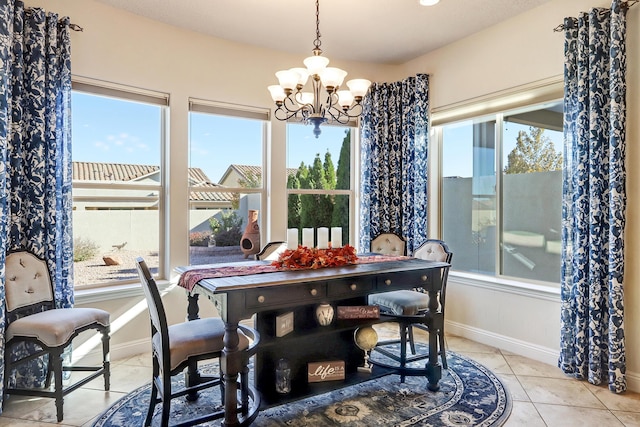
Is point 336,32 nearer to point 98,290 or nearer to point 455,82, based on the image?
point 455,82

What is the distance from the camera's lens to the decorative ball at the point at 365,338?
272 cm

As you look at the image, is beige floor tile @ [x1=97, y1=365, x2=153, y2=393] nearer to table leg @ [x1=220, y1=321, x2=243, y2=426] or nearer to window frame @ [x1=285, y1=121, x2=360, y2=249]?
table leg @ [x1=220, y1=321, x2=243, y2=426]

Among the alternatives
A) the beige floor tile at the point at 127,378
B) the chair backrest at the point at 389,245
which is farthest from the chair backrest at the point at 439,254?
the beige floor tile at the point at 127,378

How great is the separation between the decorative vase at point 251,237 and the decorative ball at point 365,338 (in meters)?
1.82

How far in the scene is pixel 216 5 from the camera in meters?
3.29

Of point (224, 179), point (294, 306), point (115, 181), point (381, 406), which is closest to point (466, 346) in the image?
point (381, 406)

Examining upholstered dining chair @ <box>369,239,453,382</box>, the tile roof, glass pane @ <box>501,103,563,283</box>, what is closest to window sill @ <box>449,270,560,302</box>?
glass pane @ <box>501,103,563,283</box>

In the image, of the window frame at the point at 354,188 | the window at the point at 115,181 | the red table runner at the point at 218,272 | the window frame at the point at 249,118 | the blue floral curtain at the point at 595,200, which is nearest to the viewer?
the red table runner at the point at 218,272

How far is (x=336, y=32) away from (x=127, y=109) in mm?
2067

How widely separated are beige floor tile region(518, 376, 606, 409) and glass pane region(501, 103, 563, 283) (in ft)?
2.99

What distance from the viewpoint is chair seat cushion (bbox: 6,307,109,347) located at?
2.46m

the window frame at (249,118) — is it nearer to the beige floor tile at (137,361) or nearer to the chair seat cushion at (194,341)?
the beige floor tile at (137,361)

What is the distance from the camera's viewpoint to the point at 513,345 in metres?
3.60

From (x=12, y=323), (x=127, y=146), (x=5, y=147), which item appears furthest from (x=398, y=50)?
(x=12, y=323)
